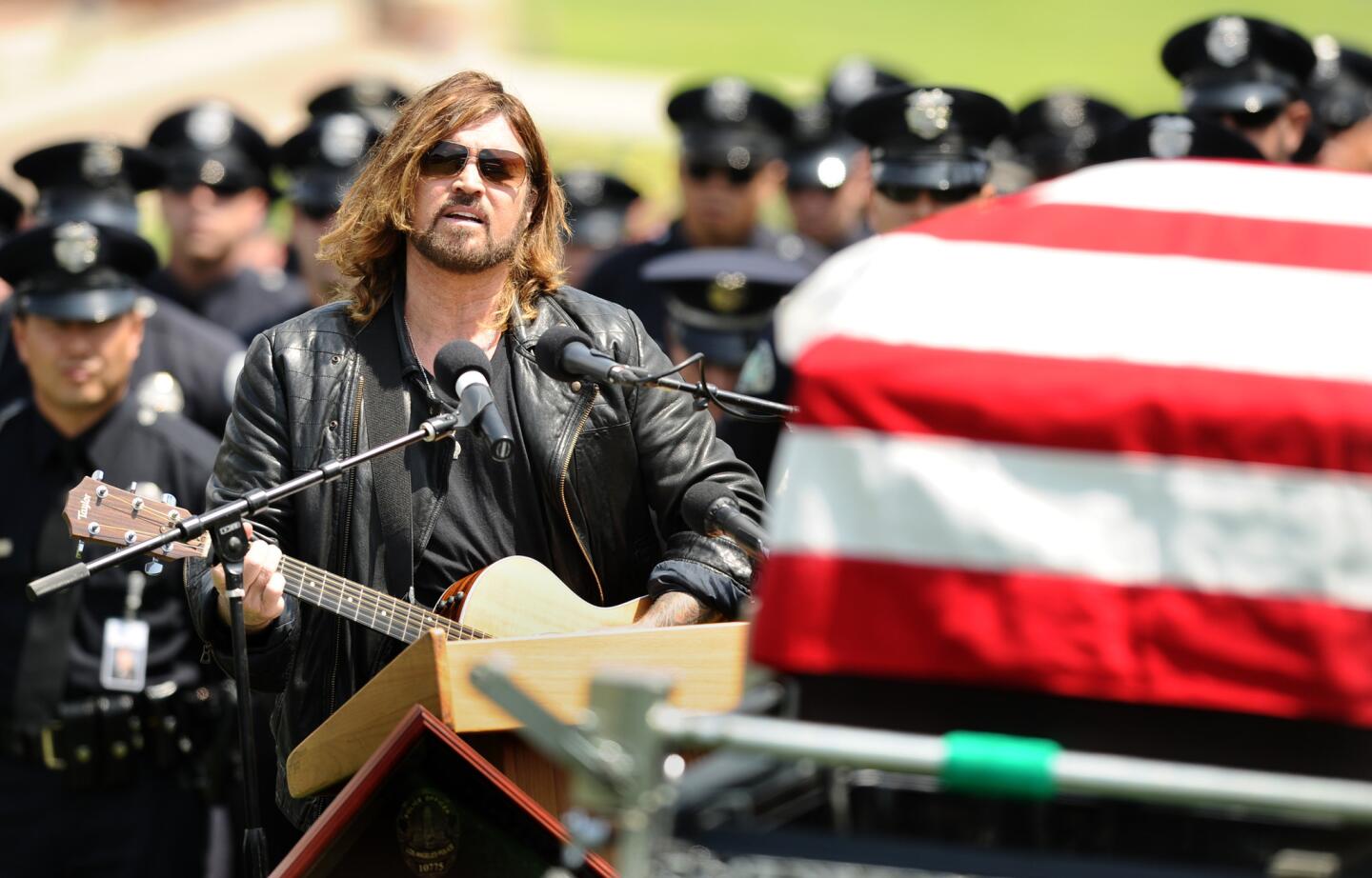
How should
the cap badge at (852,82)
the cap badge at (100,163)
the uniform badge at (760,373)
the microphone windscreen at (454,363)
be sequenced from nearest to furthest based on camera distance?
the microphone windscreen at (454,363)
the uniform badge at (760,373)
the cap badge at (100,163)
the cap badge at (852,82)

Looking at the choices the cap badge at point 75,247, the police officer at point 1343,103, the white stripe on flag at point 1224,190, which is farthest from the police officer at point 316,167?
the white stripe on flag at point 1224,190

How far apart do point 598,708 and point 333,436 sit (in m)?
2.09

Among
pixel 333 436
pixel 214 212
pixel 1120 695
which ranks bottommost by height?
pixel 214 212

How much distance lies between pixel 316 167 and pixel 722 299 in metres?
2.39

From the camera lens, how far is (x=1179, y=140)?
6.91 metres

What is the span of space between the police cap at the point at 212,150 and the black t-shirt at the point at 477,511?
216 inches

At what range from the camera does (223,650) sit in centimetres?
460

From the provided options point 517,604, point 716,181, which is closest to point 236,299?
point 716,181

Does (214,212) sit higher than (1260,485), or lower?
lower

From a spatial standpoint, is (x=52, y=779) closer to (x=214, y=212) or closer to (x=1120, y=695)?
(x=214, y=212)

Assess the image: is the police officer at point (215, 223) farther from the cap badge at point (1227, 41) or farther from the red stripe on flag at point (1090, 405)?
the red stripe on flag at point (1090, 405)

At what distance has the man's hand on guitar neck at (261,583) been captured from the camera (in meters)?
4.29

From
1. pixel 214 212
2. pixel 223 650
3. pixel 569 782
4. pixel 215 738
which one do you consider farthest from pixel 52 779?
pixel 214 212

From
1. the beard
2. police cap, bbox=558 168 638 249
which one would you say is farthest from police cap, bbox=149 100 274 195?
the beard
